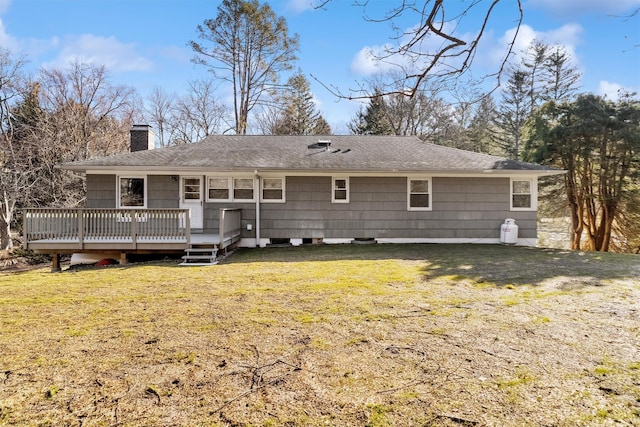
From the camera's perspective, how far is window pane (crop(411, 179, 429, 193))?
37.2ft

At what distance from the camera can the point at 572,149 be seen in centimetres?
1376

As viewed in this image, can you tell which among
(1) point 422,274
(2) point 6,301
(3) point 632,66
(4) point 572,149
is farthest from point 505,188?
(2) point 6,301

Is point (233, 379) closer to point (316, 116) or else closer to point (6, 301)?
point (6, 301)

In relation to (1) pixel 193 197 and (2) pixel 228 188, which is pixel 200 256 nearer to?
(1) pixel 193 197

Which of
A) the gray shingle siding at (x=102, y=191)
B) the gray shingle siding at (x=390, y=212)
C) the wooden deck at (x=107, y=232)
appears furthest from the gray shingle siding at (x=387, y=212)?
the gray shingle siding at (x=102, y=191)

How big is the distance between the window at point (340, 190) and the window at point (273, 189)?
1686mm

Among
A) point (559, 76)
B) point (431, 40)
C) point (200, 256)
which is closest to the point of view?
point (431, 40)

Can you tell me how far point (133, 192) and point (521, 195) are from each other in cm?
1236

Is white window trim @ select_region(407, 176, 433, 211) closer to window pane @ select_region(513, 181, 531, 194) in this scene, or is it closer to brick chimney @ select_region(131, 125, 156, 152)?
window pane @ select_region(513, 181, 531, 194)

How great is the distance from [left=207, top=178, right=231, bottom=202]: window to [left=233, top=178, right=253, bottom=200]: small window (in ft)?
0.66

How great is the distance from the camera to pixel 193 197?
1082 cm

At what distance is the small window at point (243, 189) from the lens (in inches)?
433

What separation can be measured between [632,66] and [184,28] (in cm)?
2126

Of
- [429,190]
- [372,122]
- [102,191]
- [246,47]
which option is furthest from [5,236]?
[372,122]
